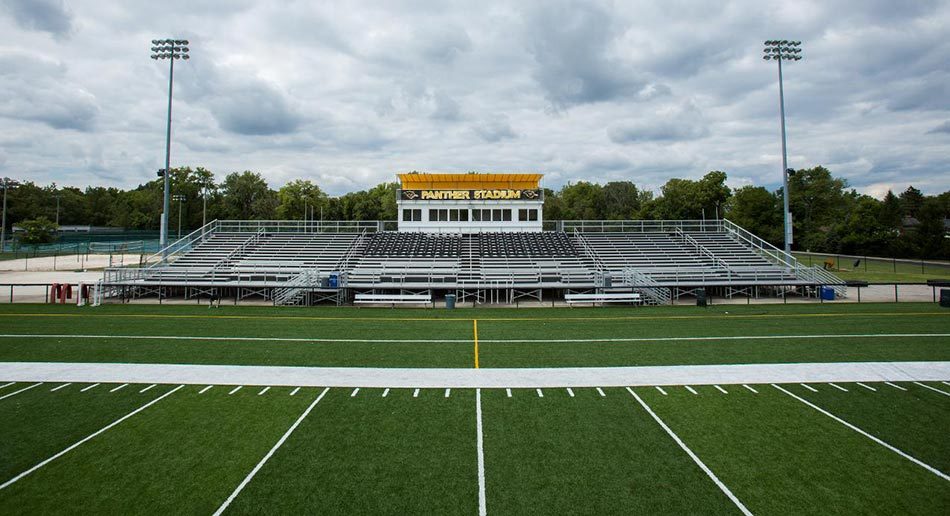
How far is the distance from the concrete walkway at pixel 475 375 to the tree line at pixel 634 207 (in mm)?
45250

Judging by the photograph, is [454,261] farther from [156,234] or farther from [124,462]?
[156,234]

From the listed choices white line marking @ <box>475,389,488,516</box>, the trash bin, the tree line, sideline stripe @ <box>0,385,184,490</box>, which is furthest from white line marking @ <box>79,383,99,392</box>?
the tree line

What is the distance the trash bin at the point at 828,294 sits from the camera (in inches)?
1121

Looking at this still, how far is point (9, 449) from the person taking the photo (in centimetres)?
801

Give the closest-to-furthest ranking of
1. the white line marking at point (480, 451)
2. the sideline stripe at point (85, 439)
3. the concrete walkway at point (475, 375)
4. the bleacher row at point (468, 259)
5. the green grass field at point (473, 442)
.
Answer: the white line marking at point (480, 451) → the green grass field at point (473, 442) → the sideline stripe at point (85, 439) → the concrete walkway at point (475, 375) → the bleacher row at point (468, 259)

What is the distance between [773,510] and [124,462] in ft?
31.1

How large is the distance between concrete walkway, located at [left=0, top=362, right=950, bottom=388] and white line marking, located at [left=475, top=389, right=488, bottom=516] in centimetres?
112

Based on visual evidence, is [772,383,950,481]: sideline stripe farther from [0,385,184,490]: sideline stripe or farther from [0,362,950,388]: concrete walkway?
[0,385,184,490]: sideline stripe

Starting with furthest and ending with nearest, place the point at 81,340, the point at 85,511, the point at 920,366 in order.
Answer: the point at 81,340
the point at 920,366
the point at 85,511

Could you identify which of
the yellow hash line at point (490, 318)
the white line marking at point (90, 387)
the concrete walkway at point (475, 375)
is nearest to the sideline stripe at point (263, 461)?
the concrete walkway at point (475, 375)

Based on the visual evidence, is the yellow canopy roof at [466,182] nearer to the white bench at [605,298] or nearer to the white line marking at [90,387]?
the white bench at [605,298]

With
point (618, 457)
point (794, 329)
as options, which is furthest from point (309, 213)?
point (618, 457)

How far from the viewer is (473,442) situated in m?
8.35

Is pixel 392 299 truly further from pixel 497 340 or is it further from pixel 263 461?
pixel 263 461
